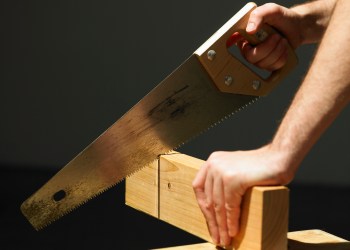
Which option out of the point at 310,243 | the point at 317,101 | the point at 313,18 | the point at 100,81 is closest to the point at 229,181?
the point at 317,101

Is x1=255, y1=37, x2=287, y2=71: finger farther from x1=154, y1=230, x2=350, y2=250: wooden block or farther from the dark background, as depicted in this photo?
the dark background

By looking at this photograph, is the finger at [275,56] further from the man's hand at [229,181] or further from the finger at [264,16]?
the man's hand at [229,181]

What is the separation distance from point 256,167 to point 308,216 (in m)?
2.94

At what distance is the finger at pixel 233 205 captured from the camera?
153 centimetres

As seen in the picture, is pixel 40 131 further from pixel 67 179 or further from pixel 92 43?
pixel 67 179

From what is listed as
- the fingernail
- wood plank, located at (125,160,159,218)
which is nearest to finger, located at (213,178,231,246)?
wood plank, located at (125,160,159,218)

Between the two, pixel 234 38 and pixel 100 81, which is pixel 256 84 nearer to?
pixel 234 38

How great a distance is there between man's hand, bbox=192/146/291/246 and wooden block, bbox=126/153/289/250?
0.02 meters

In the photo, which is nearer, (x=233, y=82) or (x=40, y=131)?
(x=233, y=82)

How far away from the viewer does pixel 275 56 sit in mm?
1984

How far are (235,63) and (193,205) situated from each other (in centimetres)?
38

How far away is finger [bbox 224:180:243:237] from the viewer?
1.53m

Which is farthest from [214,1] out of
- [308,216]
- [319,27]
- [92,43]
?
[319,27]

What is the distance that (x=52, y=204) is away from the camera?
83.4 inches
